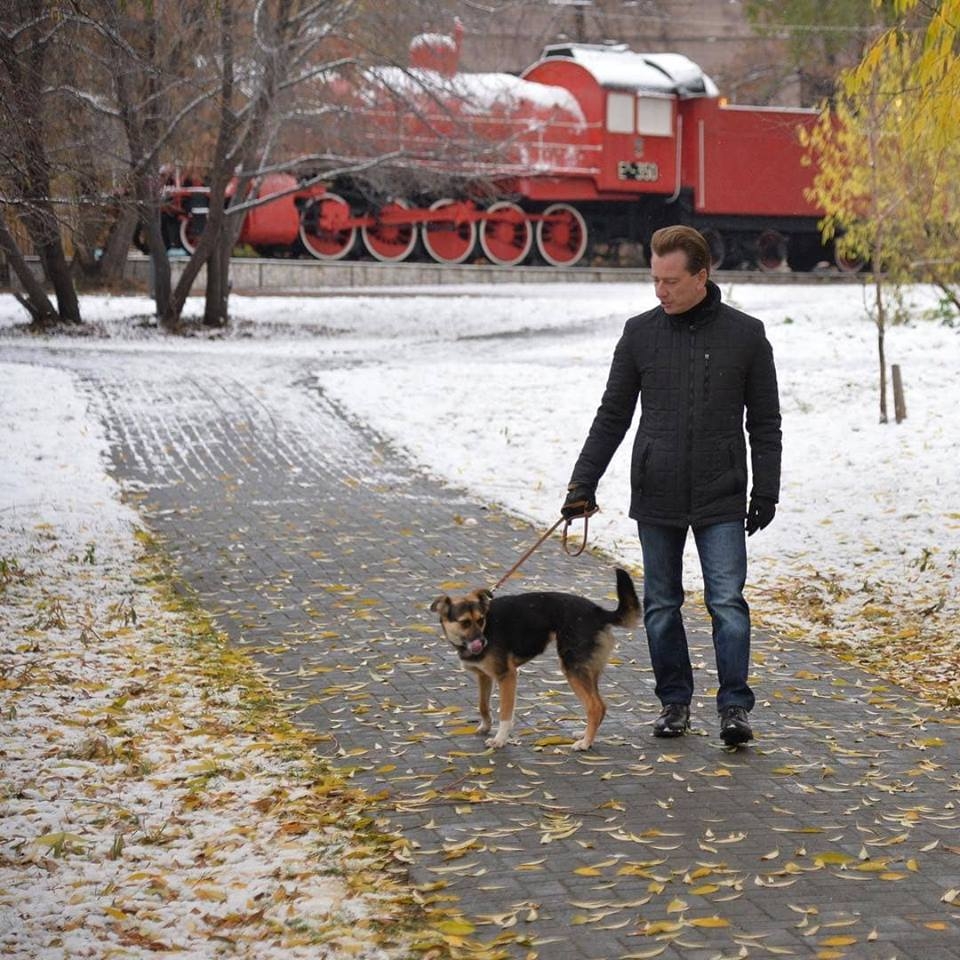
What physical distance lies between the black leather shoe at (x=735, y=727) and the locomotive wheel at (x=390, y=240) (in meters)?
25.5

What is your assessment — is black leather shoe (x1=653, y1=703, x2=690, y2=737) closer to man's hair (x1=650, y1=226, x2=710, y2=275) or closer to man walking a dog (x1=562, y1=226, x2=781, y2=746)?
man walking a dog (x1=562, y1=226, x2=781, y2=746)

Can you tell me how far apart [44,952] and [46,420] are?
38.3ft

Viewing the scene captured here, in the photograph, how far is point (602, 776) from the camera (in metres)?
6.02

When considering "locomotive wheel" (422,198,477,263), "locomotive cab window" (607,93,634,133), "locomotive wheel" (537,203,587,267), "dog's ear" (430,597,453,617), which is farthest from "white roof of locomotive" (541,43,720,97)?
"dog's ear" (430,597,453,617)

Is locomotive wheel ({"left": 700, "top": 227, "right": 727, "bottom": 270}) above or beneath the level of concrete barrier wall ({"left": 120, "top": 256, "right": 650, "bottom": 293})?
above

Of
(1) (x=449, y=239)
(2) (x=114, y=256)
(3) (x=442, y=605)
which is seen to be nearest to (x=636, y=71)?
(1) (x=449, y=239)

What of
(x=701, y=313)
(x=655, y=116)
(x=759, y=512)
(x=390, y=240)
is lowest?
(x=759, y=512)

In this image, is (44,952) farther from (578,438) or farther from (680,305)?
(578,438)

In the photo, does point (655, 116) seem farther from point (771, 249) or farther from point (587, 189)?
point (771, 249)

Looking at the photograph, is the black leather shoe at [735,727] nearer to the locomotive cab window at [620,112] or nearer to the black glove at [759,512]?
the black glove at [759,512]

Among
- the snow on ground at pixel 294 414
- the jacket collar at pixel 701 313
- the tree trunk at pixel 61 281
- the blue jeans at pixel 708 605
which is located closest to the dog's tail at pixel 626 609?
the blue jeans at pixel 708 605

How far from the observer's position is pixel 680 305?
609cm

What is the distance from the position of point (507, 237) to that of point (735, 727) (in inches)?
1052

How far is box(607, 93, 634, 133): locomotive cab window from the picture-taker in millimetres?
31734
